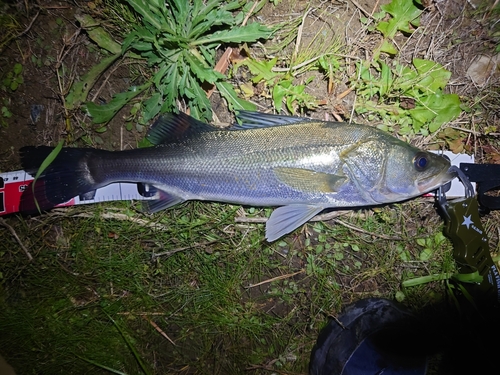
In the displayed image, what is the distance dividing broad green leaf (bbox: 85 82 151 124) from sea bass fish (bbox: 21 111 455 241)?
414 mm

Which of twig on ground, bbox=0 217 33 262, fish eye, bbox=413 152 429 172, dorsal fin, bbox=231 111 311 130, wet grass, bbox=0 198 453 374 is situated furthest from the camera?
twig on ground, bbox=0 217 33 262

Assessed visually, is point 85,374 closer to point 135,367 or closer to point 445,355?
point 135,367

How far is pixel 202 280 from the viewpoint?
311 cm

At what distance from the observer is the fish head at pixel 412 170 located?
2.53m

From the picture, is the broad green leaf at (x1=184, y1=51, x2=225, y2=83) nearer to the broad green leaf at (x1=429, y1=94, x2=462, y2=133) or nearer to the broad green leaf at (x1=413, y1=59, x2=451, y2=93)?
the broad green leaf at (x1=413, y1=59, x2=451, y2=93)

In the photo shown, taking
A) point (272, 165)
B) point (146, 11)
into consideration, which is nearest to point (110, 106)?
point (146, 11)

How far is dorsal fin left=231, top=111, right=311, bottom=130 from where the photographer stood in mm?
2682

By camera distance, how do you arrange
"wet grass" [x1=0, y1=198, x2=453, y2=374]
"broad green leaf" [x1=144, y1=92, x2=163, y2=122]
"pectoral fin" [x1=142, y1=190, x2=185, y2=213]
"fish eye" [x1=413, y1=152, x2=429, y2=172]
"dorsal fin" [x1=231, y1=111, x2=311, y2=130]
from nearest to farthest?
"fish eye" [x1=413, y1=152, x2=429, y2=172] < "dorsal fin" [x1=231, y1=111, x2=311, y2=130] < "pectoral fin" [x1=142, y1=190, x2=185, y2=213] < "broad green leaf" [x1=144, y1=92, x2=163, y2=122] < "wet grass" [x1=0, y1=198, x2=453, y2=374]

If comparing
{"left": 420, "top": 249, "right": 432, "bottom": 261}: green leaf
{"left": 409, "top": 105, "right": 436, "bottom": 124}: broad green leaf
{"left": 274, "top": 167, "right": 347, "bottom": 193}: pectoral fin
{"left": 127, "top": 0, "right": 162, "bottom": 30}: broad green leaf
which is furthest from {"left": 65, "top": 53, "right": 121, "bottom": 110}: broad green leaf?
{"left": 420, "top": 249, "right": 432, "bottom": 261}: green leaf

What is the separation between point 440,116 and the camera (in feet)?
9.45

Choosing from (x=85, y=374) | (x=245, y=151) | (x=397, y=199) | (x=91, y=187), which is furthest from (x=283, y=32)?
(x=85, y=374)

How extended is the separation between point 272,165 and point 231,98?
2.56 feet

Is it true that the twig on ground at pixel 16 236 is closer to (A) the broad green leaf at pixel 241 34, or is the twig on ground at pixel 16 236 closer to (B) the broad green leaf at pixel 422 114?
(A) the broad green leaf at pixel 241 34

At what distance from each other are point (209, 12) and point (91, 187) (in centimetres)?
186
